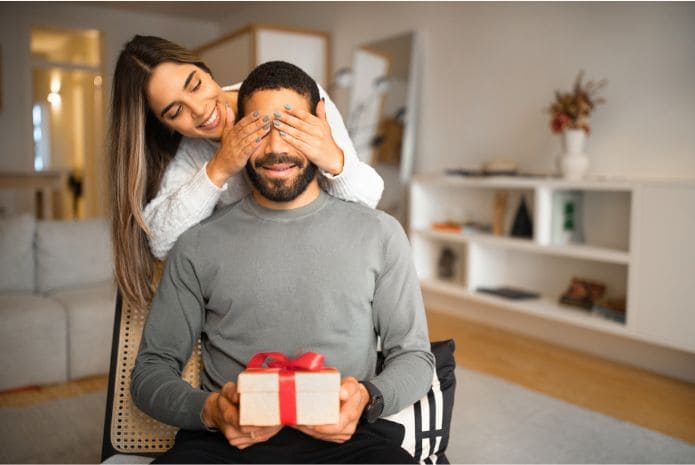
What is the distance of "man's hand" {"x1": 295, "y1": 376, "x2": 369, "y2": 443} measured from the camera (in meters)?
1.02

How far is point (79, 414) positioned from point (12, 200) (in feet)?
16.4

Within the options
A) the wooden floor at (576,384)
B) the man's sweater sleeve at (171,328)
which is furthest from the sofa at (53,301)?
the man's sweater sleeve at (171,328)

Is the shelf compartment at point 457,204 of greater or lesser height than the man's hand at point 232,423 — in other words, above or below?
above

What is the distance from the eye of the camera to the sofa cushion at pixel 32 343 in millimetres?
2723

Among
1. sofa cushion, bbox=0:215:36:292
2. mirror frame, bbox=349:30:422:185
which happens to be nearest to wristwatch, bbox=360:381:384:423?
sofa cushion, bbox=0:215:36:292

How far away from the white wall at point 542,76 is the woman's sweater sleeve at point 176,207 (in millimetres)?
2442

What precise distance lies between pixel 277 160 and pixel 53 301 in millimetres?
2231

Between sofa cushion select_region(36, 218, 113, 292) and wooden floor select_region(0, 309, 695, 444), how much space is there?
64 cm

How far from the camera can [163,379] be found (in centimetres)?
121

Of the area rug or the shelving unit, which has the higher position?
the shelving unit

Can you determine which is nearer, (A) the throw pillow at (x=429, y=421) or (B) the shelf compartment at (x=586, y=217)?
(A) the throw pillow at (x=429, y=421)

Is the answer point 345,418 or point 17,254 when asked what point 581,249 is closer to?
point 345,418

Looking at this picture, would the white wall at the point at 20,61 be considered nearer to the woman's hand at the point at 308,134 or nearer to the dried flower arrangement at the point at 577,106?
the dried flower arrangement at the point at 577,106

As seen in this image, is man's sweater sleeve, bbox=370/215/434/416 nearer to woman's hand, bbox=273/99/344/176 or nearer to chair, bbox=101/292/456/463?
chair, bbox=101/292/456/463
